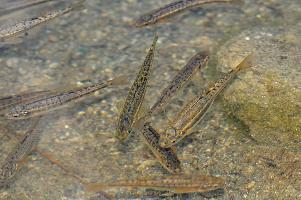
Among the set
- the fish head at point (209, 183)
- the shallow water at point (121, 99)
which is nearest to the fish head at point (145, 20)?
the shallow water at point (121, 99)

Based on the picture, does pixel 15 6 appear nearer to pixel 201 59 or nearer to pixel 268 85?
pixel 201 59

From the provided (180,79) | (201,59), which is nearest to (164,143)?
(180,79)

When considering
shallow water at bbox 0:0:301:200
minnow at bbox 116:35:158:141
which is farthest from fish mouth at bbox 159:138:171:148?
minnow at bbox 116:35:158:141

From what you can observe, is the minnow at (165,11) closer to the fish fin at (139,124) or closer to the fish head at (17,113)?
the fish fin at (139,124)

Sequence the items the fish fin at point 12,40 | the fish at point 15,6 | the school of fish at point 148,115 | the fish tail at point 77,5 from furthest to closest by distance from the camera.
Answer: the fish at point 15,6, the fish tail at point 77,5, the fish fin at point 12,40, the school of fish at point 148,115

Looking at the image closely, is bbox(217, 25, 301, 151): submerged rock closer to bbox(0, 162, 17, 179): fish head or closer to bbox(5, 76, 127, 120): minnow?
bbox(5, 76, 127, 120): minnow

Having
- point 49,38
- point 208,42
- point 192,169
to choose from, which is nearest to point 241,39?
point 208,42
